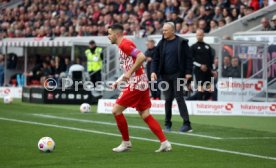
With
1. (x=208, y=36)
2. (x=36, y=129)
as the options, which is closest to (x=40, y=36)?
(x=208, y=36)

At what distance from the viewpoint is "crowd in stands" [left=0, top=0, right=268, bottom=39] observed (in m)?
26.3

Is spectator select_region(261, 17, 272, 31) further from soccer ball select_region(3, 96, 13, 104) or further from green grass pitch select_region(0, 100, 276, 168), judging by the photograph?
soccer ball select_region(3, 96, 13, 104)

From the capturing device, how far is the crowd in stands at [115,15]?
2630 centimetres

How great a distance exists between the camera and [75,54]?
95.9ft

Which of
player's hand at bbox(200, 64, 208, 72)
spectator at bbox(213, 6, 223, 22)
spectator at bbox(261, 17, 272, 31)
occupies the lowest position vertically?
player's hand at bbox(200, 64, 208, 72)

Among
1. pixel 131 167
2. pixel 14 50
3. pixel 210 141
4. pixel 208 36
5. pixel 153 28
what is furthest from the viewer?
pixel 14 50

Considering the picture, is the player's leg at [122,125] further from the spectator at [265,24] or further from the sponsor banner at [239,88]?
the spectator at [265,24]

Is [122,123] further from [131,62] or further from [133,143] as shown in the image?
[133,143]

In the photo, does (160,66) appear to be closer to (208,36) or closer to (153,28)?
(208,36)

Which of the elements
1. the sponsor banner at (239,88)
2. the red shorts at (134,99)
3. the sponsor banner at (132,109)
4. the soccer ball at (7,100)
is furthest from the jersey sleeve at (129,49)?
the soccer ball at (7,100)

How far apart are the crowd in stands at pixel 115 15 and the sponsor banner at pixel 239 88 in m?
3.80

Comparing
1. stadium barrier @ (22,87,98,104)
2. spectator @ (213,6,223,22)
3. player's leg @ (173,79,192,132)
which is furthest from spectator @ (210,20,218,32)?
player's leg @ (173,79,192,132)

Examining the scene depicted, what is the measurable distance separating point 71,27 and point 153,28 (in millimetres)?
6704

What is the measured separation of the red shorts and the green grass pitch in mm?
704
